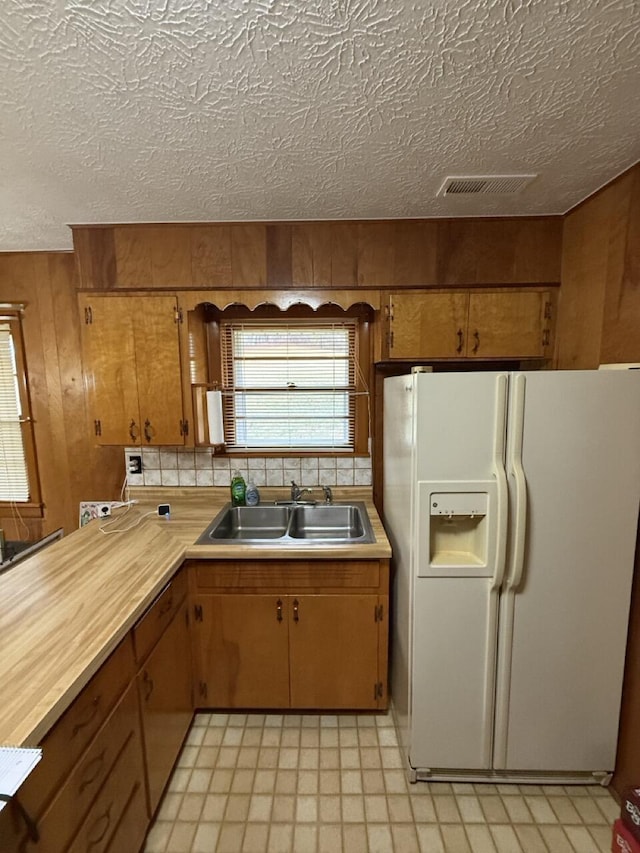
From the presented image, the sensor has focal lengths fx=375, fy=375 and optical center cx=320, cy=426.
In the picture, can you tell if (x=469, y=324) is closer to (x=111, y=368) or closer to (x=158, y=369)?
(x=158, y=369)

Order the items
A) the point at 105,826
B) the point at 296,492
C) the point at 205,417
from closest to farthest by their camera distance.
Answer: the point at 105,826 → the point at 205,417 → the point at 296,492

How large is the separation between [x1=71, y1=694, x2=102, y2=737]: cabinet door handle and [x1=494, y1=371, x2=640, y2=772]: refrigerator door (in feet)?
4.65

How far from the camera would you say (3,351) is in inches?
95.3

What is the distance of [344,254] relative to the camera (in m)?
1.99

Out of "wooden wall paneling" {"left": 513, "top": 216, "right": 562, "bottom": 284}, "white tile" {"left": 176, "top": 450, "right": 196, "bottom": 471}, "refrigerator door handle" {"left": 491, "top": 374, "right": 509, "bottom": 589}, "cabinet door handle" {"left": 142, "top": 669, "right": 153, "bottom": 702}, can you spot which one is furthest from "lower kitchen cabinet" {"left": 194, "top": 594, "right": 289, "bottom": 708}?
"wooden wall paneling" {"left": 513, "top": 216, "right": 562, "bottom": 284}

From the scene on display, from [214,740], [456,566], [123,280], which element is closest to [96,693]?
[214,740]

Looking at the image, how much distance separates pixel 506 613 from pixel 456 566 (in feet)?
0.90

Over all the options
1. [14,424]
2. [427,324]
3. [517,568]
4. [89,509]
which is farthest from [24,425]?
[517,568]

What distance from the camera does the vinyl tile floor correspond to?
1.38 meters

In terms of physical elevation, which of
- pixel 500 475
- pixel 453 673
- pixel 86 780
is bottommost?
pixel 453 673

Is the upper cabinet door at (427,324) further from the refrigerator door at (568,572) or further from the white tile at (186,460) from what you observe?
the white tile at (186,460)

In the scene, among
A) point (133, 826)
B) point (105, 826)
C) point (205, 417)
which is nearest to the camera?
point (105, 826)

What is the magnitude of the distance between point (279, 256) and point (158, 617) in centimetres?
179

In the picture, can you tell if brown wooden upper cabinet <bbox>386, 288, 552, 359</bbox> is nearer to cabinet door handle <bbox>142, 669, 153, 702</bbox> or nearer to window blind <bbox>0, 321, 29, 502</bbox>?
cabinet door handle <bbox>142, 669, 153, 702</bbox>
